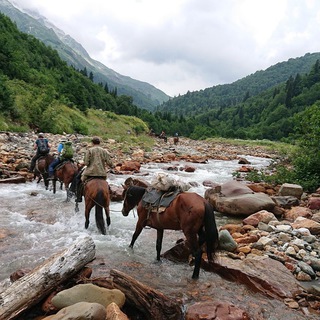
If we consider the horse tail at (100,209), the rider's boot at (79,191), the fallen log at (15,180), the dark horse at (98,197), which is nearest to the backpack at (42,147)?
the fallen log at (15,180)

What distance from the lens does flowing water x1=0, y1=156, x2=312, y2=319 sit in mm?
5328

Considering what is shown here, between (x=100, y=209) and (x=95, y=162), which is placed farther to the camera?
(x=95, y=162)

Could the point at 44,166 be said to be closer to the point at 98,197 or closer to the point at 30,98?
the point at 98,197

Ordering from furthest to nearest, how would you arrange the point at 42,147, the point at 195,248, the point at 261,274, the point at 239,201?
the point at 42,147 → the point at 239,201 → the point at 195,248 → the point at 261,274

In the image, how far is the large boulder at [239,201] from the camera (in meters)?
9.73

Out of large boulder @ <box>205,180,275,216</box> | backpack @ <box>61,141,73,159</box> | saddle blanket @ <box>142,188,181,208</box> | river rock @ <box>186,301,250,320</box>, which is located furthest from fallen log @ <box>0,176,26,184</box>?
river rock @ <box>186,301,250,320</box>

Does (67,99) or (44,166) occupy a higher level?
(67,99)

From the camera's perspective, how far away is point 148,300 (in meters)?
4.03

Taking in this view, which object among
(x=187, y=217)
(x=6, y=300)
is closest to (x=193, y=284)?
(x=187, y=217)

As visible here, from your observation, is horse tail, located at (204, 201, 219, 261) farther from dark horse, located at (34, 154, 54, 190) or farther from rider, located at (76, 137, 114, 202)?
dark horse, located at (34, 154, 54, 190)

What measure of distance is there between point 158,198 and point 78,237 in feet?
7.20

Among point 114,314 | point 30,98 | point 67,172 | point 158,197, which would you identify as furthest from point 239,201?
point 30,98

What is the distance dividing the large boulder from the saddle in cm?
441

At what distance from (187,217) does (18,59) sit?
47.3 meters
